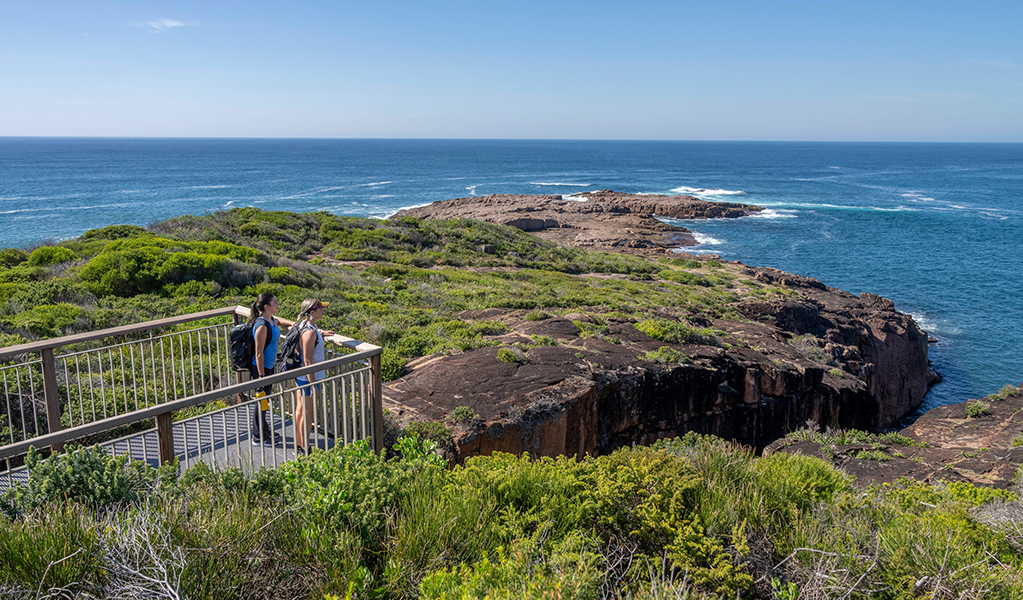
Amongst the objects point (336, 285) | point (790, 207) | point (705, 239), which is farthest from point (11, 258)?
point (790, 207)

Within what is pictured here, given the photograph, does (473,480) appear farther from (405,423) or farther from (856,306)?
(856,306)

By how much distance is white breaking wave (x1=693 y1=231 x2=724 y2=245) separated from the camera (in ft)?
171

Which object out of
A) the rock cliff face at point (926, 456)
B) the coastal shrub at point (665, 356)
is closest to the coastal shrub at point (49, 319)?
the coastal shrub at point (665, 356)

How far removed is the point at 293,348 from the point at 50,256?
45.0ft

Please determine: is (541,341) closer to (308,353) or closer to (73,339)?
(308,353)

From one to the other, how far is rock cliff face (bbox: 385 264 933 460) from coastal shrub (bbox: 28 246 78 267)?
10.8 metres

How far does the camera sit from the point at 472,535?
3.84m

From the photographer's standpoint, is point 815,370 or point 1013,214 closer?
point 815,370

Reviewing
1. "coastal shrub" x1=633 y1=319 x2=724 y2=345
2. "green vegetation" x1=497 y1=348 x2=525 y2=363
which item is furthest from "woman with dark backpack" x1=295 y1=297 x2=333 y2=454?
"coastal shrub" x1=633 y1=319 x2=724 y2=345

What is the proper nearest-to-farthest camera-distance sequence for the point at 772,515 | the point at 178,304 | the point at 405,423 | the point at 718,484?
the point at 772,515, the point at 718,484, the point at 405,423, the point at 178,304

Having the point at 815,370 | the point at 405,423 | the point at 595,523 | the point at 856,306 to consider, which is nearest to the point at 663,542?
the point at 595,523

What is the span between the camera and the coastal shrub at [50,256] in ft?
50.7

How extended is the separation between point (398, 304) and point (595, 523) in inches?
467

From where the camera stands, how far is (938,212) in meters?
71.1
